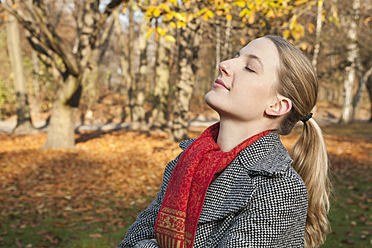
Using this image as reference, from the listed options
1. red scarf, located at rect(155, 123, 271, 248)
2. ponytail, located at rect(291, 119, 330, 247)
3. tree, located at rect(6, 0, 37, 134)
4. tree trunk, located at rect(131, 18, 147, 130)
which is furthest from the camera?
Answer: tree trunk, located at rect(131, 18, 147, 130)

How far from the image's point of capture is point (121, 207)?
607cm

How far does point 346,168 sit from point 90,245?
7302 mm

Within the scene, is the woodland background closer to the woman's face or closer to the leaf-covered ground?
the leaf-covered ground

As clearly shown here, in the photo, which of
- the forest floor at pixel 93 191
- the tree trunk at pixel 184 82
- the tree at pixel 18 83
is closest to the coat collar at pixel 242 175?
the forest floor at pixel 93 191

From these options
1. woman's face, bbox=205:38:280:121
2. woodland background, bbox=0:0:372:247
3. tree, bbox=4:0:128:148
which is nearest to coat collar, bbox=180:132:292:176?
woman's face, bbox=205:38:280:121

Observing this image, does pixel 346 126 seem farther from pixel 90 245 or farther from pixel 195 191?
pixel 195 191

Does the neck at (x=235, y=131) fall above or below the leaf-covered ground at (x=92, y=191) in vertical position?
above

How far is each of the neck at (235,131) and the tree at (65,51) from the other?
806 centimetres

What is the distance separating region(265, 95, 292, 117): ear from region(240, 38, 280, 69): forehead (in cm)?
15

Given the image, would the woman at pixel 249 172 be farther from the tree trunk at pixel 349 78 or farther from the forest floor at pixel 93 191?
the tree trunk at pixel 349 78

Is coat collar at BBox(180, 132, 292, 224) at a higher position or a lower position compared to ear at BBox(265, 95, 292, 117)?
lower

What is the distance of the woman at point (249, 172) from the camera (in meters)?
1.35

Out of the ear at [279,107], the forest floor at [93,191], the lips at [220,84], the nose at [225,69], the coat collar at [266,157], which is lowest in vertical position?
the forest floor at [93,191]

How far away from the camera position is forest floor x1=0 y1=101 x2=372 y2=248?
16.0 feet
